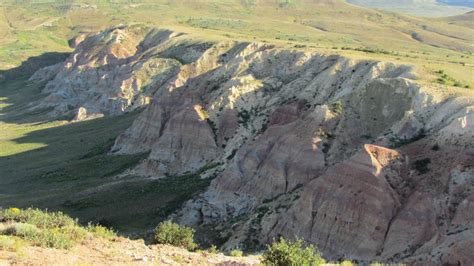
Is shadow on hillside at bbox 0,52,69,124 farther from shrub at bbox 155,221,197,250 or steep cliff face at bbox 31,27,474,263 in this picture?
shrub at bbox 155,221,197,250

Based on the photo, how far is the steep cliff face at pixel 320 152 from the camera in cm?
3650

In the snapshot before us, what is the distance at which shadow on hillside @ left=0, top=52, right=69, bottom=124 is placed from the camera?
12669 centimetres

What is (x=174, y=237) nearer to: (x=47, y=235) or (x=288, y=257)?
(x=47, y=235)

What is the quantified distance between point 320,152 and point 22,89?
129947mm

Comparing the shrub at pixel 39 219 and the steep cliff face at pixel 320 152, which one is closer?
the shrub at pixel 39 219

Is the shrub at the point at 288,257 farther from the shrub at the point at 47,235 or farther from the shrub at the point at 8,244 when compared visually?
the shrub at the point at 8,244

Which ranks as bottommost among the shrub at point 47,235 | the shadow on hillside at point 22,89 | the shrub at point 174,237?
the shadow on hillside at point 22,89

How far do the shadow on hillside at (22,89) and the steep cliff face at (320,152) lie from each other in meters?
49.4

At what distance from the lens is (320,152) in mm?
50312

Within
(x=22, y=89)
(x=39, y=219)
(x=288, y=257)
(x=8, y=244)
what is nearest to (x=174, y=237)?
(x=39, y=219)

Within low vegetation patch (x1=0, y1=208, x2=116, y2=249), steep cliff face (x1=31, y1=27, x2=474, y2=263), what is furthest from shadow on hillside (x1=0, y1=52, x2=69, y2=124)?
low vegetation patch (x1=0, y1=208, x2=116, y2=249)

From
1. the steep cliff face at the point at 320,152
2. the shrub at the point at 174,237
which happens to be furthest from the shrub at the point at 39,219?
the steep cliff face at the point at 320,152

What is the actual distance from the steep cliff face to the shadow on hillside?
49.4 meters

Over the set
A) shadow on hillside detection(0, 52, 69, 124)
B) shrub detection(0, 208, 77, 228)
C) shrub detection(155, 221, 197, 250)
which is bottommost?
shadow on hillside detection(0, 52, 69, 124)
